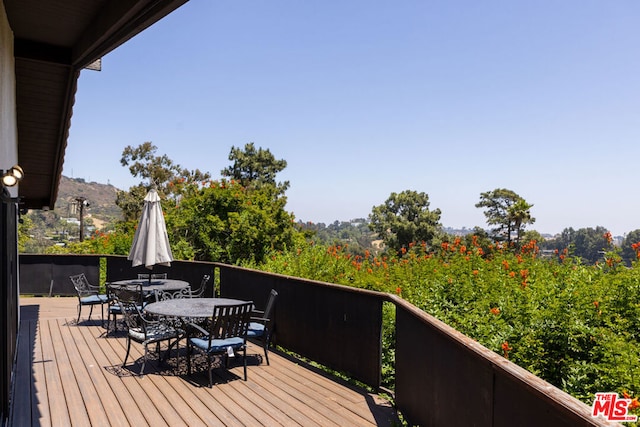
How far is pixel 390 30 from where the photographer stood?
1742 centimetres

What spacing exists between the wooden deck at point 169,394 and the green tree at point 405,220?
53.5 metres

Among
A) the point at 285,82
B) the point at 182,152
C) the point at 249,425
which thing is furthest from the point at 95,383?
the point at 182,152

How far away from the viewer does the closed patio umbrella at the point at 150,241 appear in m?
7.92

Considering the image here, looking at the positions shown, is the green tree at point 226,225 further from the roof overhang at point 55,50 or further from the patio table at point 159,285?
the patio table at point 159,285

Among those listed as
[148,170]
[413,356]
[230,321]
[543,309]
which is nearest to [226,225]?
[230,321]

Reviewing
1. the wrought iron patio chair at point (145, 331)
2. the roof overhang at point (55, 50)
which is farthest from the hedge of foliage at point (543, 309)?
the roof overhang at point (55, 50)

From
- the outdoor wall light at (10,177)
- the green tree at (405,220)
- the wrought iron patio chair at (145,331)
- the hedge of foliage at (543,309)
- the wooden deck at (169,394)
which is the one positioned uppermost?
the green tree at (405,220)

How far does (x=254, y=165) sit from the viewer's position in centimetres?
4809

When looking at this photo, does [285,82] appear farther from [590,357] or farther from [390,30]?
[590,357]

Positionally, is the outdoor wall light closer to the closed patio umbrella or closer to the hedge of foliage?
the closed patio umbrella

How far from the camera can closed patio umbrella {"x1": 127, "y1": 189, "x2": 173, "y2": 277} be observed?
312 inches

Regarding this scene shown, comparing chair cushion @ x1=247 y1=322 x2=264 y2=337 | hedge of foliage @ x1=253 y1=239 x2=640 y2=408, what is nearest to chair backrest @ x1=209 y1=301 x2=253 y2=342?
chair cushion @ x1=247 y1=322 x2=264 y2=337

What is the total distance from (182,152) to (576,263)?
39.6 meters

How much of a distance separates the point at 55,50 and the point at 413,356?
6.49m
